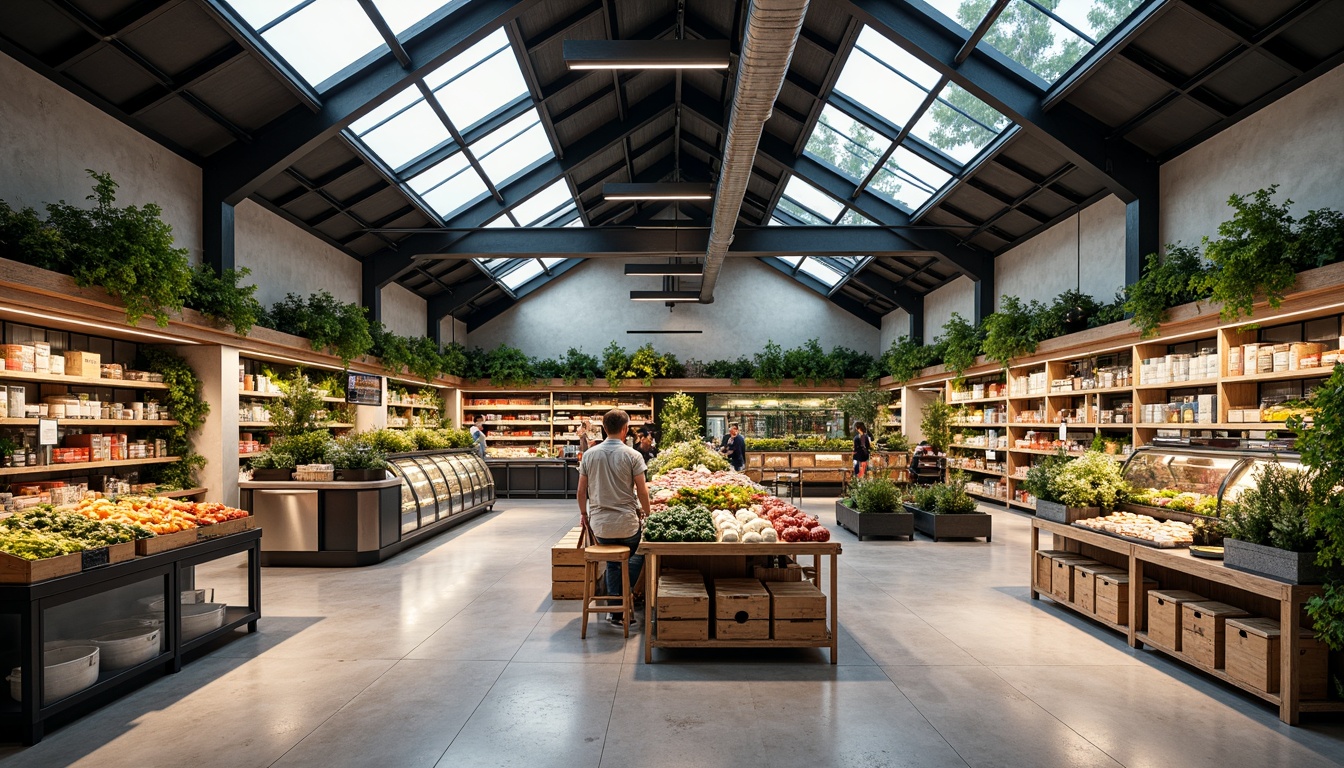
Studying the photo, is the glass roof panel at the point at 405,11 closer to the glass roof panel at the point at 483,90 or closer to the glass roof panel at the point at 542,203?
the glass roof panel at the point at 483,90

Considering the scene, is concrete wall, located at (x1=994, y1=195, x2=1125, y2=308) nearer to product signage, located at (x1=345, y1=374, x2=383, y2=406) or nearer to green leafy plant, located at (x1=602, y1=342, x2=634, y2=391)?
green leafy plant, located at (x1=602, y1=342, x2=634, y2=391)

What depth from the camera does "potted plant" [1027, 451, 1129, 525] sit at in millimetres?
6184

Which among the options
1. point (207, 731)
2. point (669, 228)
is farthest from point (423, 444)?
point (207, 731)

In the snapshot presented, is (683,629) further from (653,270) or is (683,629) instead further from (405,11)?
(653,270)

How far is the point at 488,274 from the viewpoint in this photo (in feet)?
60.4

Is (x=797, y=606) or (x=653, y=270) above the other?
(x=653, y=270)

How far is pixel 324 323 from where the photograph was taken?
1108cm

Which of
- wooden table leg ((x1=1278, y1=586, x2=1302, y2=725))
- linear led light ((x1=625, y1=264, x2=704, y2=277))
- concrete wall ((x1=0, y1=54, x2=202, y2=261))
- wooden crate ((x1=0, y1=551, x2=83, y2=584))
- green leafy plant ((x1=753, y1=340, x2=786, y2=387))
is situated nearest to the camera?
wooden crate ((x1=0, y1=551, x2=83, y2=584))

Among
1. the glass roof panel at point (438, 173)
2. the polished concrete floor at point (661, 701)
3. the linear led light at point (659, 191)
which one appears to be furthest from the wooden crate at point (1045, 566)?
the glass roof panel at point (438, 173)

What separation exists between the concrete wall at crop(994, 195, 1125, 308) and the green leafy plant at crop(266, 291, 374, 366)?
11.3 m

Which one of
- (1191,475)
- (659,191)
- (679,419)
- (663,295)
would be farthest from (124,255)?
(679,419)

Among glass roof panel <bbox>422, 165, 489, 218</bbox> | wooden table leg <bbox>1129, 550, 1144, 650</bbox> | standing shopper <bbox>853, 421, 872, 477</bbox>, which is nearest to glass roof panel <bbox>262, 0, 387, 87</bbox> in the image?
glass roof panel <bbox>422, 165, 489, 218</bbox>

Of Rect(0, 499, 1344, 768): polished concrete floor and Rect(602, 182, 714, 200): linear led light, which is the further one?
Rect(602, 182, 714, 200): linear led light

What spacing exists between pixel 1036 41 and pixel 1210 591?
646 cm
